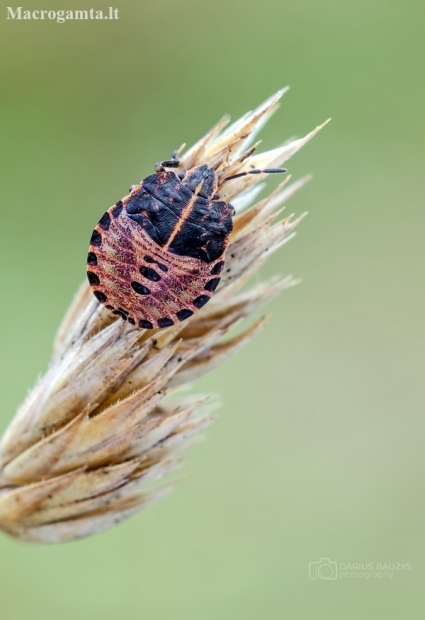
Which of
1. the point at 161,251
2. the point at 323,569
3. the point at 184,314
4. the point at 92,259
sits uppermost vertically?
the point at 92,259

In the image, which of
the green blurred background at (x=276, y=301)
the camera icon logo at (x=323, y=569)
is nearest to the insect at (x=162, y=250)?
the green blurred background at (x=276, y=301)

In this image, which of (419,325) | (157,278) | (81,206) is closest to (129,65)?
(81,206)

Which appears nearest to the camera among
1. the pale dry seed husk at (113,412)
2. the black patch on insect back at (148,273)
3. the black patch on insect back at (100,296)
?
the pale dry seed husk at (113,412)

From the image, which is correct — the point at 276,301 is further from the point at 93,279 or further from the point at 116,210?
the point at 93,279

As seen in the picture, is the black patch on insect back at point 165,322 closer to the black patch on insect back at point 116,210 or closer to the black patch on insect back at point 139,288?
the black patch on insect back at point 139,288

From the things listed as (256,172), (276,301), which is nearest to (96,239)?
(256,172)

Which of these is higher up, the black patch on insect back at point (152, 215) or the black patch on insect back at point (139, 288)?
the black patch on insect back at point (152, 215)

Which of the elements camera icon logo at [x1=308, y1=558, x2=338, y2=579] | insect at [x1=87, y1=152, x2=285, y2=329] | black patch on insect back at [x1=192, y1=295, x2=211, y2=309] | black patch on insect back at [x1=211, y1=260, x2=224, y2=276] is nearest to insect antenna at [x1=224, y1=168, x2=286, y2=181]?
insect at [x1=87, y1=152, x2=285, y2=329]
